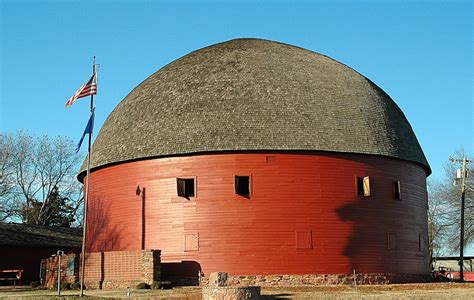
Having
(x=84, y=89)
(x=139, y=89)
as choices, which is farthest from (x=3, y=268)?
(x=84, y=89)

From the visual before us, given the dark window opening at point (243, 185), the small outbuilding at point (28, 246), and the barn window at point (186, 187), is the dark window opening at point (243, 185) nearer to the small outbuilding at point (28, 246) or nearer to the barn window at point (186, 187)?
the barn window at point (186, 187)

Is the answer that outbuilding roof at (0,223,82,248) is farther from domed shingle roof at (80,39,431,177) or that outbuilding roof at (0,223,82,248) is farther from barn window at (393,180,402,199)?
barn window at (393,180,402,199)

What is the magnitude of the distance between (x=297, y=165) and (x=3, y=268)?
62.7 feet

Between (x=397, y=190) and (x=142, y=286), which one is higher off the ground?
(x=397, y=190)

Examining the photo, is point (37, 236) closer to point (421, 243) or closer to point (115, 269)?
point (115, 269)

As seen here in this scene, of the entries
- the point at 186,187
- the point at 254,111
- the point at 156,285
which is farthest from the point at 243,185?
the point at 156,285

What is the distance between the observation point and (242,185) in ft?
Answer: 94.4

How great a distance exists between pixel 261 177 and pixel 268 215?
1.69 meters

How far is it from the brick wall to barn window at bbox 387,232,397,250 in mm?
10773

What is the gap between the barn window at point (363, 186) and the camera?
2962 centimetres

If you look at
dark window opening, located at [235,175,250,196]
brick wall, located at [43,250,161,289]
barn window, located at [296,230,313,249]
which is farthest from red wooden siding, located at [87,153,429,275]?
brick wall, located at [43,250,161,289]

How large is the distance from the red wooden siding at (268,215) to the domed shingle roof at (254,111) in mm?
678

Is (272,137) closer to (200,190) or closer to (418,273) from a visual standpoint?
(200,190)

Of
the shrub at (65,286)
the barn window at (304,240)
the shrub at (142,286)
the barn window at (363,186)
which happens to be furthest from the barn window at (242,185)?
the shrub at (65,286)
